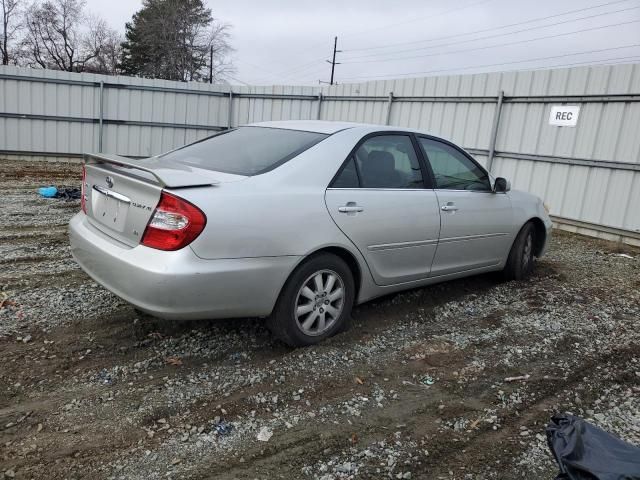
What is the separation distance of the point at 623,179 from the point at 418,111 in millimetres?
4283

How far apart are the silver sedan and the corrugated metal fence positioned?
4614 millimetres

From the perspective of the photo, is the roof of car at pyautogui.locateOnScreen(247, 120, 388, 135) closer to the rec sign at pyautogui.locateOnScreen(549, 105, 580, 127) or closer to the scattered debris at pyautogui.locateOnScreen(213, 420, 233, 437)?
the scattered debris at pyautogui.locateOnScreen(213, 420, 233, 437)

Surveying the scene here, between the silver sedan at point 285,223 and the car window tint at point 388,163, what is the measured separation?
11 mm

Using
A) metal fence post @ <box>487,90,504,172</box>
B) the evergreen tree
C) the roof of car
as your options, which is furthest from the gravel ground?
the evergreen tree

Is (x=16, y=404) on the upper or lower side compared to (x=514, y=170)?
lower

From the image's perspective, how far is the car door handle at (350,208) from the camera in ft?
11.4

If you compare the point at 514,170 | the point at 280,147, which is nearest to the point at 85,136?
the point at 514,170

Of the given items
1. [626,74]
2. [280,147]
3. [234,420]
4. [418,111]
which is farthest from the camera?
[418,111]

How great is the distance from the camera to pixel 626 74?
779 cm

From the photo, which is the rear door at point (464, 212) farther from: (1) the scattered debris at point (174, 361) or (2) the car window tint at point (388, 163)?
(1) the scattered debris at point (174, 361)

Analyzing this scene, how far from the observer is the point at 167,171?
315 centimetres

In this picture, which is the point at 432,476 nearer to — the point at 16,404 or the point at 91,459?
the point at 91,459

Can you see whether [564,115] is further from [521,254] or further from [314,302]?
[314,302]

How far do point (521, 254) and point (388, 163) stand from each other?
2138mm
